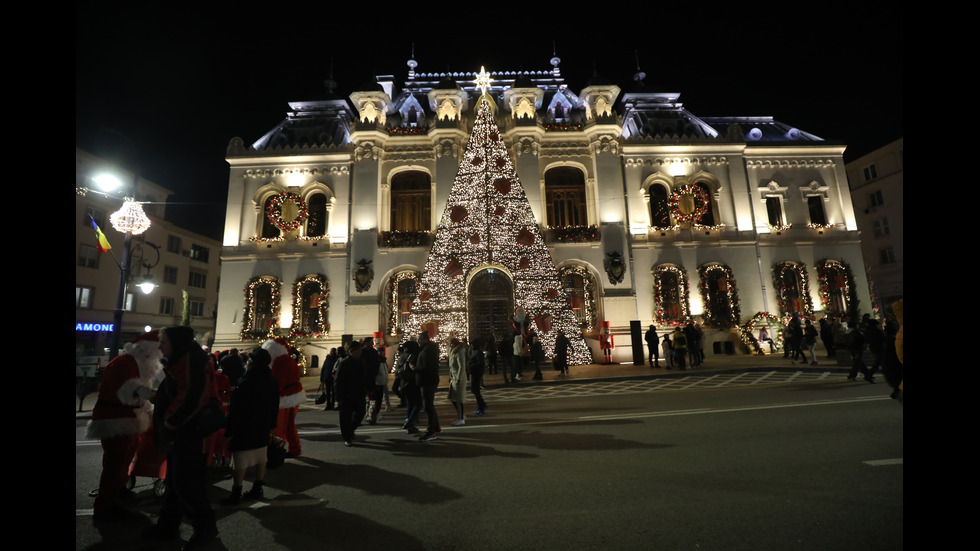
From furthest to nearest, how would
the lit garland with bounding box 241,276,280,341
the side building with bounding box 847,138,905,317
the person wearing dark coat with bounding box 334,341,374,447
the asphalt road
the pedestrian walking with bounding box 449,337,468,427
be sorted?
the side building with bounding box 847,138,905,317, the lit garland with bounding box 241,276,280,341, the pedestrian walking with bounding box 449,337,468,427, the person wearing dark coat with bounding box 334,341,374,447, the asphalt road

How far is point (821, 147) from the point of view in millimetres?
24219

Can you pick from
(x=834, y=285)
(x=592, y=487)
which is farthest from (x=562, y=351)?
(x=834, y=285)

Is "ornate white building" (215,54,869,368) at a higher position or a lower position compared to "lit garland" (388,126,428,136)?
lower

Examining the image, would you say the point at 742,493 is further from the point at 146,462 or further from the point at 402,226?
the point at 402,226

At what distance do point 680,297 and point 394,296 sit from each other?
14339mm

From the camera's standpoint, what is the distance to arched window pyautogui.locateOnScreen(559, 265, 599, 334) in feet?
71.5

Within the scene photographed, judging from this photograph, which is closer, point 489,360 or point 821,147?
point 489,360

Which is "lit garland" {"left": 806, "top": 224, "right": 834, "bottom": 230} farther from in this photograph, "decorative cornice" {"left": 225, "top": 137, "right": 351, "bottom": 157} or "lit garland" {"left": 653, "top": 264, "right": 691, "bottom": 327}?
"decorative cornice" {"left": 225, "top": 137, "right": 351, "bottom": 157}


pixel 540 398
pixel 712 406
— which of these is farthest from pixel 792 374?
pixel 540 398

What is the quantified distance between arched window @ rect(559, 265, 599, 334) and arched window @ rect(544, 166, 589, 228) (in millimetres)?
2554

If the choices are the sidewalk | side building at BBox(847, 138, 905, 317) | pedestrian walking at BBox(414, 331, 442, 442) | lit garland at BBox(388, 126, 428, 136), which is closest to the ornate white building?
lit garland at BBox(388, 126, 428, 136)

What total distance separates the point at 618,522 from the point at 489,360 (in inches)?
549

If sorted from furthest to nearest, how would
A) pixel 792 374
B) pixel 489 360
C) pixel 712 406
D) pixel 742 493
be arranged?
1. pixel 489 360
2. pixel 792 374
3. pixel 712 406
4. pixel 742 493

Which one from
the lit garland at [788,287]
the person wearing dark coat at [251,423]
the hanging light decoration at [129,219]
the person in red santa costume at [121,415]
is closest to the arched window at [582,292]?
the lit garland at [788,287]
